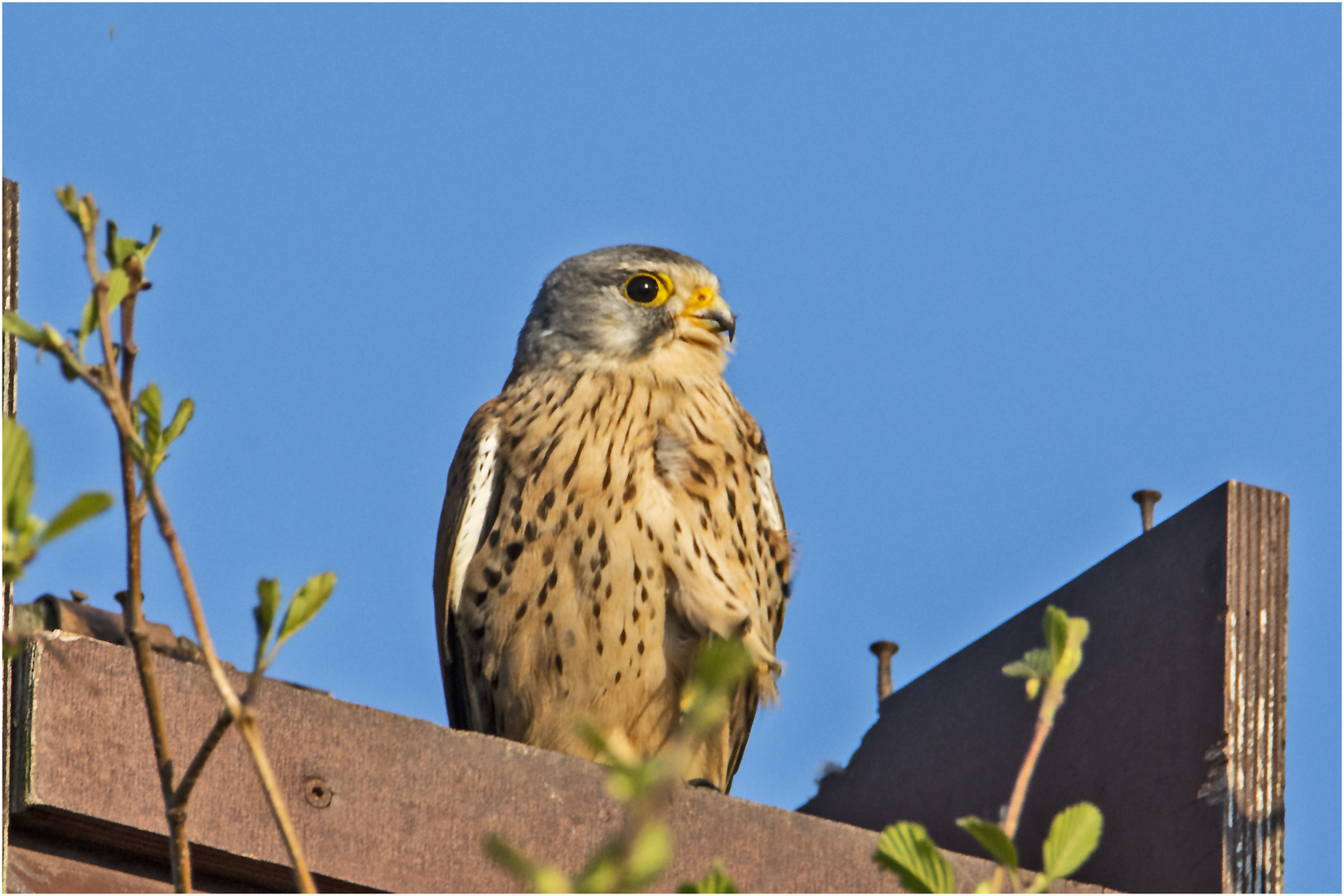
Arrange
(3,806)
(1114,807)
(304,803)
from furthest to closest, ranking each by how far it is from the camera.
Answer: (1114,807) < (304,803) < (3,806)

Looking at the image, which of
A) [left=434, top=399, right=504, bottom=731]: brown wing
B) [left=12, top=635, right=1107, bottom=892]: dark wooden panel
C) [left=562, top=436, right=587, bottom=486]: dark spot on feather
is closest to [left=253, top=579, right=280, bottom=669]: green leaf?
[left=12, top=635, right=1107, bottom=892]: dark wooden panel

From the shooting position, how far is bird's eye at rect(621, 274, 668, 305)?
496 centimetres

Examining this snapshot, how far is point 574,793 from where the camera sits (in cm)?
282

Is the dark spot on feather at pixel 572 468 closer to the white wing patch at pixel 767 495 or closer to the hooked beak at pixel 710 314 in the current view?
the white wing patch at pixel 767 495

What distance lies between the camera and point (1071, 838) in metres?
1.23

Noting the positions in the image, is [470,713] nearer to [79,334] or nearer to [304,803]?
[304,803]

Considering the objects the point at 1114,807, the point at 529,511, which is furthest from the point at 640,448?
the point at 1114,807

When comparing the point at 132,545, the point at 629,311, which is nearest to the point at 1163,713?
the point at 629,311

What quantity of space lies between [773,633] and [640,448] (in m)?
0.60

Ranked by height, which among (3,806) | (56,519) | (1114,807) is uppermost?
(1114,807)

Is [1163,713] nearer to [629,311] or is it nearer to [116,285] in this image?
[629,311]

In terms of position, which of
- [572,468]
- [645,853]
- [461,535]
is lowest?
[645,853]

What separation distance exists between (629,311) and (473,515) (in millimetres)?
833

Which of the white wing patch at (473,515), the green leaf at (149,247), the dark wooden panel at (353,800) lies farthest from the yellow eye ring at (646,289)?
the green leaf at (149,247)
